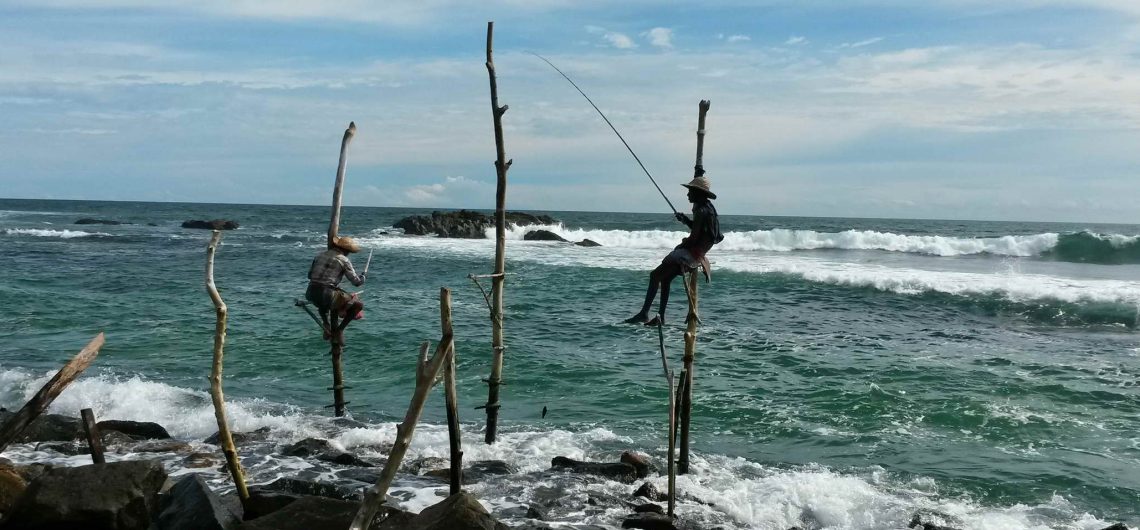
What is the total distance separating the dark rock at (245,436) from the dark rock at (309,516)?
4197 millimetres

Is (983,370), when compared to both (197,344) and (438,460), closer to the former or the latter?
(438,460)

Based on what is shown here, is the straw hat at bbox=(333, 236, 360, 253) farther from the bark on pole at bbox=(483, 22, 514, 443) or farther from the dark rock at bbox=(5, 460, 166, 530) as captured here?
the dark rock at bbox=(5, 460, 166, 530)

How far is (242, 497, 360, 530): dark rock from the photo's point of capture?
255 inches

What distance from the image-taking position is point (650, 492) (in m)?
8.76

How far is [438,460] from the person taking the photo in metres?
9.88

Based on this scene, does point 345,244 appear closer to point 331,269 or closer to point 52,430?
point 331,269

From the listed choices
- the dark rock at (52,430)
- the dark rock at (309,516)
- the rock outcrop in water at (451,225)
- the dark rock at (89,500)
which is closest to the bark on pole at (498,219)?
the dark rock at (309,516)

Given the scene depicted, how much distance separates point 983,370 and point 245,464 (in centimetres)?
1194

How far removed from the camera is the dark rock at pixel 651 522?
7.71 meters

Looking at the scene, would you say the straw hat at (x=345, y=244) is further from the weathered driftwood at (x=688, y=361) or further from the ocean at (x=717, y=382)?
the weathered driftwood at (x=688, y=361)

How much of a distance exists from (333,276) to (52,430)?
167 inches

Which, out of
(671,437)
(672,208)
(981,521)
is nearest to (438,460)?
(671,437)

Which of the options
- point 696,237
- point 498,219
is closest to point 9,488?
point 498,219

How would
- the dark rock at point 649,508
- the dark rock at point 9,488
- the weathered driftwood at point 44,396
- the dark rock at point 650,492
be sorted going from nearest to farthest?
the weathered driftwood at point 44,396 → the dark rock at point 9,488 → the dark rock at point 649,508 → the dark rock at point 650,492
